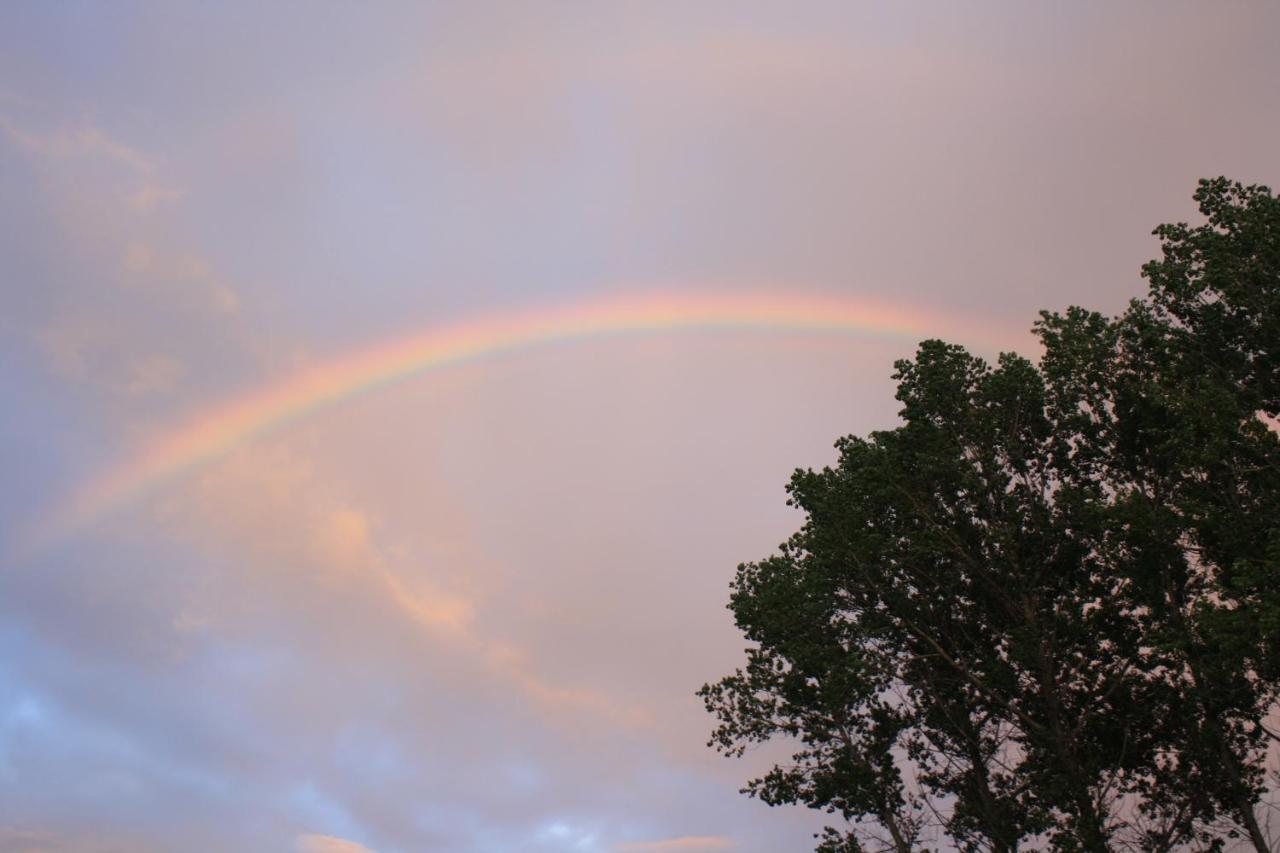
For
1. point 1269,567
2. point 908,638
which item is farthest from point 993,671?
point 1269,567

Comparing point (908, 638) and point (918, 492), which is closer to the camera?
point (918, 492)

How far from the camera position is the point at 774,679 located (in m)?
30.6

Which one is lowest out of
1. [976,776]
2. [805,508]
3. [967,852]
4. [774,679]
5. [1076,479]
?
[967,852]

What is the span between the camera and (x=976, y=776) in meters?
28.3

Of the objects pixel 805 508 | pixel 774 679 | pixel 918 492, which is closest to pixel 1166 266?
pixel 918 492

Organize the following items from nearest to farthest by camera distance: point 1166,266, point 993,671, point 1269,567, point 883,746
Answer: point 1269,567, point 1166,266, point 993,671, point 883,746

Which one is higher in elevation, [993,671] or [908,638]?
[908,638]

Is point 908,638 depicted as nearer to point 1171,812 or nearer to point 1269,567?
point 1171,812

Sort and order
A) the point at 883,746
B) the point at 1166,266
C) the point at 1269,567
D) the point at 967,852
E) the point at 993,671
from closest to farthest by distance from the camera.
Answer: the point at 1269,567 → the point at 1166,266 → the point at 993,671 → the point at 967,852 → the point at 883,746

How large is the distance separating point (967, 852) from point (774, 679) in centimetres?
823

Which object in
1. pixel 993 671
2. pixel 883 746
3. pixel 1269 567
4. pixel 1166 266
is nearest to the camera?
pixel 1269 567

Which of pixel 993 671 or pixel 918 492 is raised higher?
pixel 918 492

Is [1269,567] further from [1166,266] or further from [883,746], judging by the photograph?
[883,746]

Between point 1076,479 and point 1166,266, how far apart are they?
22.9 ft
